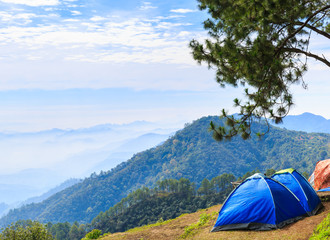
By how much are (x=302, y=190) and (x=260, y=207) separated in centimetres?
234

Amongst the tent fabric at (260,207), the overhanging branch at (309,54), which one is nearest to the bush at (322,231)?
the tent fabric at (260,207)

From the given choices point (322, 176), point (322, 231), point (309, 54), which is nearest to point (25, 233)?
point (322, 231)

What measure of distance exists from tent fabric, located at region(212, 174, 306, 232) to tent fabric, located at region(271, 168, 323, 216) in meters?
0.39

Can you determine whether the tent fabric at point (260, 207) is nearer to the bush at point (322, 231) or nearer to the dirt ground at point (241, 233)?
the dirt ground at point (241, 233)

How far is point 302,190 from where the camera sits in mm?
11031

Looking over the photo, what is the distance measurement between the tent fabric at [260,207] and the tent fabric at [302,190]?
394 mm

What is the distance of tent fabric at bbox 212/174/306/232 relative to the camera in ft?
32.2

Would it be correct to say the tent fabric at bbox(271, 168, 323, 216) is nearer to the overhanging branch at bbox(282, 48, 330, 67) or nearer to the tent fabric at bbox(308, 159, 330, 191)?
the tent fabric at bbox(308, 159, 330, 191)

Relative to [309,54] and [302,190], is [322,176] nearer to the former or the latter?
[302,190]

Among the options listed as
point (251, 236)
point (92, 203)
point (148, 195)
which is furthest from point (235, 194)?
point (92, 203)

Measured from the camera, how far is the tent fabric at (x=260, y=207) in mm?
9824

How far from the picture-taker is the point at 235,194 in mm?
10953

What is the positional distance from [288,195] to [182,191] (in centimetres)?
10211

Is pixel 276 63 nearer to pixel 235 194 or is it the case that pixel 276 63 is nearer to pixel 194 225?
pixel 235 194
